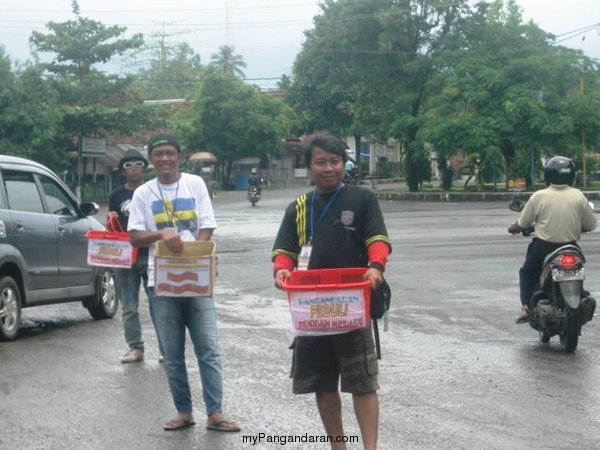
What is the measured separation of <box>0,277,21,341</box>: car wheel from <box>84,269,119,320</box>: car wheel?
1711mm

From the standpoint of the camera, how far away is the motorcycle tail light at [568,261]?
31.3 feet

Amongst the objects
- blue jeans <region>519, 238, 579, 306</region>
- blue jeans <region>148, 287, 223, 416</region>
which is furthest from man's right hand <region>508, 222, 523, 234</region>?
blue jeans <region>148, 287, 223, 416</region>

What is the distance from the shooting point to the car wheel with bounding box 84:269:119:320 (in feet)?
41.2

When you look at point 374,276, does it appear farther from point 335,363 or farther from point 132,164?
point 132,164

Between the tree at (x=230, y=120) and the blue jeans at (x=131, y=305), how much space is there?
195 feet

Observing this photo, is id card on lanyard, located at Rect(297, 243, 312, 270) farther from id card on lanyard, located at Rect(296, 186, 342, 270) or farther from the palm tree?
the palm tree

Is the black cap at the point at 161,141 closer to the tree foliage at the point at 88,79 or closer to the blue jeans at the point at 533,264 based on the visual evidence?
the blue jeans at the point at 533,264

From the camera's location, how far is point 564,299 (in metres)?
9.52

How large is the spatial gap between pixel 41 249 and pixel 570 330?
547 centimetres

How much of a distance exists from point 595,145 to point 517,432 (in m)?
39.2

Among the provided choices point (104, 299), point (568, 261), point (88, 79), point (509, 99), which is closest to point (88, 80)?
point (88, 79)

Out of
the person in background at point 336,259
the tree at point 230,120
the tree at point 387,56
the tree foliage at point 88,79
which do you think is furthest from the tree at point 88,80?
the person in background at point 336,259

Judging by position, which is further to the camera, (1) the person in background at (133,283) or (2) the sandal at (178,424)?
(1) the person in background at (133,283)

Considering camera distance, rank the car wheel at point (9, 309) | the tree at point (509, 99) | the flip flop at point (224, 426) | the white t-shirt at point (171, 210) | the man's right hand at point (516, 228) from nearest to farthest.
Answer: the flip flop at point (224, 426)
the white t-shirt at point (171, 210)
the man's right hand at point (516, 228)
the car wheel at point (9, 309)
the tree at point (509, 99)
